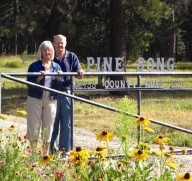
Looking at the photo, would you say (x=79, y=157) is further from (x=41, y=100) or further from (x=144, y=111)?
(x=144, y=111)

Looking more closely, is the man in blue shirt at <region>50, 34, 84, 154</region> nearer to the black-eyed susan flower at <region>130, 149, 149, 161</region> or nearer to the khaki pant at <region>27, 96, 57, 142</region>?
the khaki pant at <region>27, 96, 57, 142</region>

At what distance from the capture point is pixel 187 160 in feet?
25.7

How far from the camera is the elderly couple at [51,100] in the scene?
267 inches

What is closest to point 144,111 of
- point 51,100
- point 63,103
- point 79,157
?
point 63,103

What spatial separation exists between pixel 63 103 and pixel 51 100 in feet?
1.36

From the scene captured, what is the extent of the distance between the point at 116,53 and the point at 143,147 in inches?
643

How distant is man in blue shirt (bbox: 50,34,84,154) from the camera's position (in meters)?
7.34

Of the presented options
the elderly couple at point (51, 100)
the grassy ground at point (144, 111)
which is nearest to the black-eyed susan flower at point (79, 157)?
the elderly couple at point (51, 100)

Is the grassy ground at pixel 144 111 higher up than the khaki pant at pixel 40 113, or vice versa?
the khaki pant at pixel 40 113

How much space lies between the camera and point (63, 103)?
736 centimetres

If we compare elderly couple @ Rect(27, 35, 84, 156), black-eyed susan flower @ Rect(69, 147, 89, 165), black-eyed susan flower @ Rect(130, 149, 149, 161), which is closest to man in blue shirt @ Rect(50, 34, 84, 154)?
elderly couple @ Rect(27, 35, 84, 156)

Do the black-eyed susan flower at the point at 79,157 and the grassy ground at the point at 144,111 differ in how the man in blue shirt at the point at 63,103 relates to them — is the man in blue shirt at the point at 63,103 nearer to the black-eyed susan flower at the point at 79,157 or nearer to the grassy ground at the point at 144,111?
the grassy ground at the point at 144,111

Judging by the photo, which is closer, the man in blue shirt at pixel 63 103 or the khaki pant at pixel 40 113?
the khaki pant at pixel 40 113

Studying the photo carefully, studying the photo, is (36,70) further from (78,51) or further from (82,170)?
(78,51)
